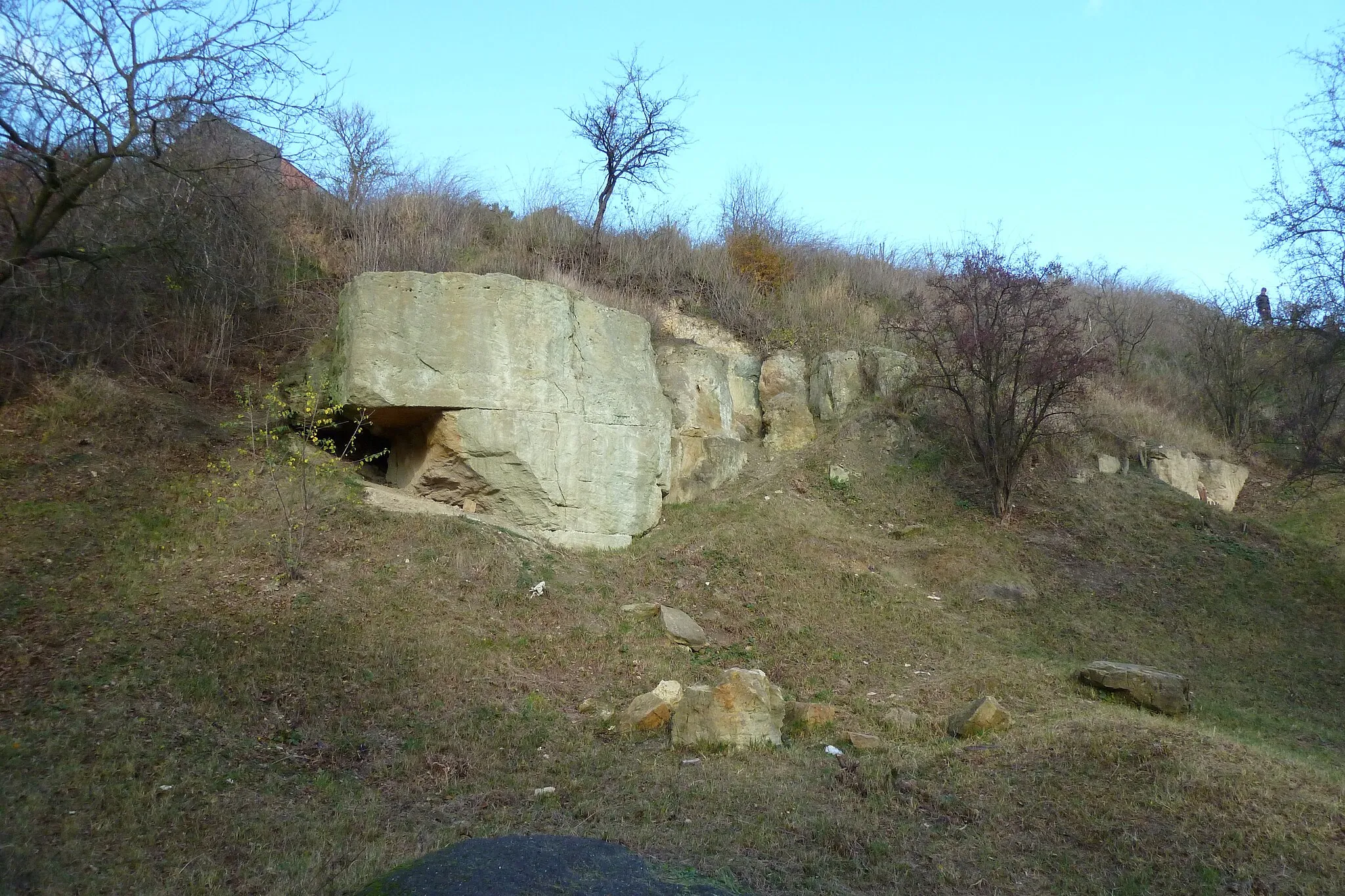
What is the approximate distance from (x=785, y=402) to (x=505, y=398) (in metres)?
6.45

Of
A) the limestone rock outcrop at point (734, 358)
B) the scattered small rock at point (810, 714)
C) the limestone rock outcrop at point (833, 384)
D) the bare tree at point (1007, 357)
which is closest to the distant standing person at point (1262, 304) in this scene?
the bare tree at point (1007, 357)

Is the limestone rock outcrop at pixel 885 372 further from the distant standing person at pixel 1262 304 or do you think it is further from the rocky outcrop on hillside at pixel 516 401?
the distant standing person at pixel 1262 304

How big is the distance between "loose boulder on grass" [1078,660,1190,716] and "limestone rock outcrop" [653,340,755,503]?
705 centimetres

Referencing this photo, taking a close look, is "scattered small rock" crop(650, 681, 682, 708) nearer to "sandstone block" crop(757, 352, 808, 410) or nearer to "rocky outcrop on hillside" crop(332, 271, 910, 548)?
"rocky outcrop on hillside" crop(332, 271, 910, 548)

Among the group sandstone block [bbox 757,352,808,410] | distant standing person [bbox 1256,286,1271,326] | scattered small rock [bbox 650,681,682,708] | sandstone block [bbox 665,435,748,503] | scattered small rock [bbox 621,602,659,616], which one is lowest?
scattered small rock [bbox 650,681,682,708]

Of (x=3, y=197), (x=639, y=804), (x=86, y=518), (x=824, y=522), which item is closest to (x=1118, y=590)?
(x=824, y=522)

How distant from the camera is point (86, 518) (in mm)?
9734

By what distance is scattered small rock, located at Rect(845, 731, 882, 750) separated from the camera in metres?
8.04

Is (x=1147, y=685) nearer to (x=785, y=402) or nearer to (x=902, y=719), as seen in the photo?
(x=902, y=719)

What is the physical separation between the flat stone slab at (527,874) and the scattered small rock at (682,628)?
235 inches

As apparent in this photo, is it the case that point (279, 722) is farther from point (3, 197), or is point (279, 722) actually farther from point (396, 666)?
point (3, 197)

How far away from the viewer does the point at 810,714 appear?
343 inches

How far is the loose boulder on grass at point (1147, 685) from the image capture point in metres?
9.48

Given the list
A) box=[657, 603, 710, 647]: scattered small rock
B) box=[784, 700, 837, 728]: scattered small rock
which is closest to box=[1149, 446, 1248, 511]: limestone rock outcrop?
box=[657, 603, 710, 647]: scattered small rock
